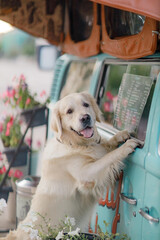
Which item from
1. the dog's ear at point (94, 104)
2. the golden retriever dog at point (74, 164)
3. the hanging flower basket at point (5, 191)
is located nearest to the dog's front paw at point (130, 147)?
the golden retriever dog at point (74, 164)

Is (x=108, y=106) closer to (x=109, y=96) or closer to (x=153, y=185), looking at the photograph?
(x=109, y=96)

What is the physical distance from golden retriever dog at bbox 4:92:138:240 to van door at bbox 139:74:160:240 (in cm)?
37

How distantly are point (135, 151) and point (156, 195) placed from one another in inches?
13.8

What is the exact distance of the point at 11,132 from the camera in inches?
181

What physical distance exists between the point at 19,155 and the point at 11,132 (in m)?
0.29

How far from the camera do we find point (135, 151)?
2.33m

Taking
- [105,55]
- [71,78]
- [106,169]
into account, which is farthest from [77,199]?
[71,78]

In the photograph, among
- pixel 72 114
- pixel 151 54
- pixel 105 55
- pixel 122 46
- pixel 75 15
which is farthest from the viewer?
pixel 75 15

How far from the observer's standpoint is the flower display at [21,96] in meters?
4.60

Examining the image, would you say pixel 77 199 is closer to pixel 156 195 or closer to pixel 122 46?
pixel 156 195

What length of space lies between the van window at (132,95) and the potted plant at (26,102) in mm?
1404

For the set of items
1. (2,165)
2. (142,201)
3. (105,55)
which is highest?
(105,55)

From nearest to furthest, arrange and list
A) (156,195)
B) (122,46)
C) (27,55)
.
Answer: (156,195)
(122,46)
(27,55)

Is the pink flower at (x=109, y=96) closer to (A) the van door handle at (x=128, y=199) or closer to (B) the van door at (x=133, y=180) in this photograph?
(B) the van door at (x=133, y=180)
